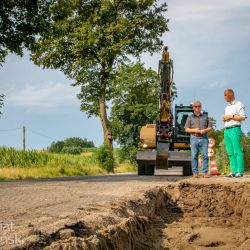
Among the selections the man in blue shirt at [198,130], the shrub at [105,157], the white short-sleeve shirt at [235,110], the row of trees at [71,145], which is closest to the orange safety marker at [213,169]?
the man in blue shirt at [198,130]

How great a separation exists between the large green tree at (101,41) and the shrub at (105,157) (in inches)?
49.1

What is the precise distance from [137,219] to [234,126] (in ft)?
19.9

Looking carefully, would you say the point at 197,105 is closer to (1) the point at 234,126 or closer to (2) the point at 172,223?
(1) the point at 234,126

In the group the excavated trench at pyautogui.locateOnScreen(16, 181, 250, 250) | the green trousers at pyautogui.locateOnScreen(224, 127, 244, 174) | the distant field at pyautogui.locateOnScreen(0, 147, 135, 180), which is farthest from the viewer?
the distant field at pyautogui.locateOnScreen(0, 147, 135, 180)

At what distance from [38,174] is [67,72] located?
43.7 ft

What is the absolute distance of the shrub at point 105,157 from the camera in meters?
31.1

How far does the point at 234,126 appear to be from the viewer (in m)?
10.9

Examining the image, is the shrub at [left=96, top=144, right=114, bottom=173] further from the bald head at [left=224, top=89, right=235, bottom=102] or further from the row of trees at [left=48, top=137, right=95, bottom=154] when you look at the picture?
the row of trees at [left=48, top=137, right=95, bottom=154]

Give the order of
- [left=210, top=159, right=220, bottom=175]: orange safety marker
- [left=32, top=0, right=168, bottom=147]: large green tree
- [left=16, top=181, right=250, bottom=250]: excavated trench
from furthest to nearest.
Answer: [left=32, top=0, right=168, bottom=147]: large green tree
[left=210, top=159, right=220, bottom=175]: orange safety marker
[left=16, top=181, right=250, bottom=250]: excavated trench

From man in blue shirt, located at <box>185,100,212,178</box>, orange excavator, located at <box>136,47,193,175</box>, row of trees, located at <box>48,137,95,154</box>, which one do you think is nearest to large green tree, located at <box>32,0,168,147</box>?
orange excavator, located at <box>136,47,193,175</box>

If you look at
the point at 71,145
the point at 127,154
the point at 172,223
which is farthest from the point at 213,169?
the point at 71,145

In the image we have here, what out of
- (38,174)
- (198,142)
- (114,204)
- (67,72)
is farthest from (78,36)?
(114,204)

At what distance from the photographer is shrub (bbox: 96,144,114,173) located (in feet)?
102

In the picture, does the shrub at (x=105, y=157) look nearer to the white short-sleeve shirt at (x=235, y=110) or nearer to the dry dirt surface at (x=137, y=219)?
the white short-sleeve shirt at (x=235, y=110)
